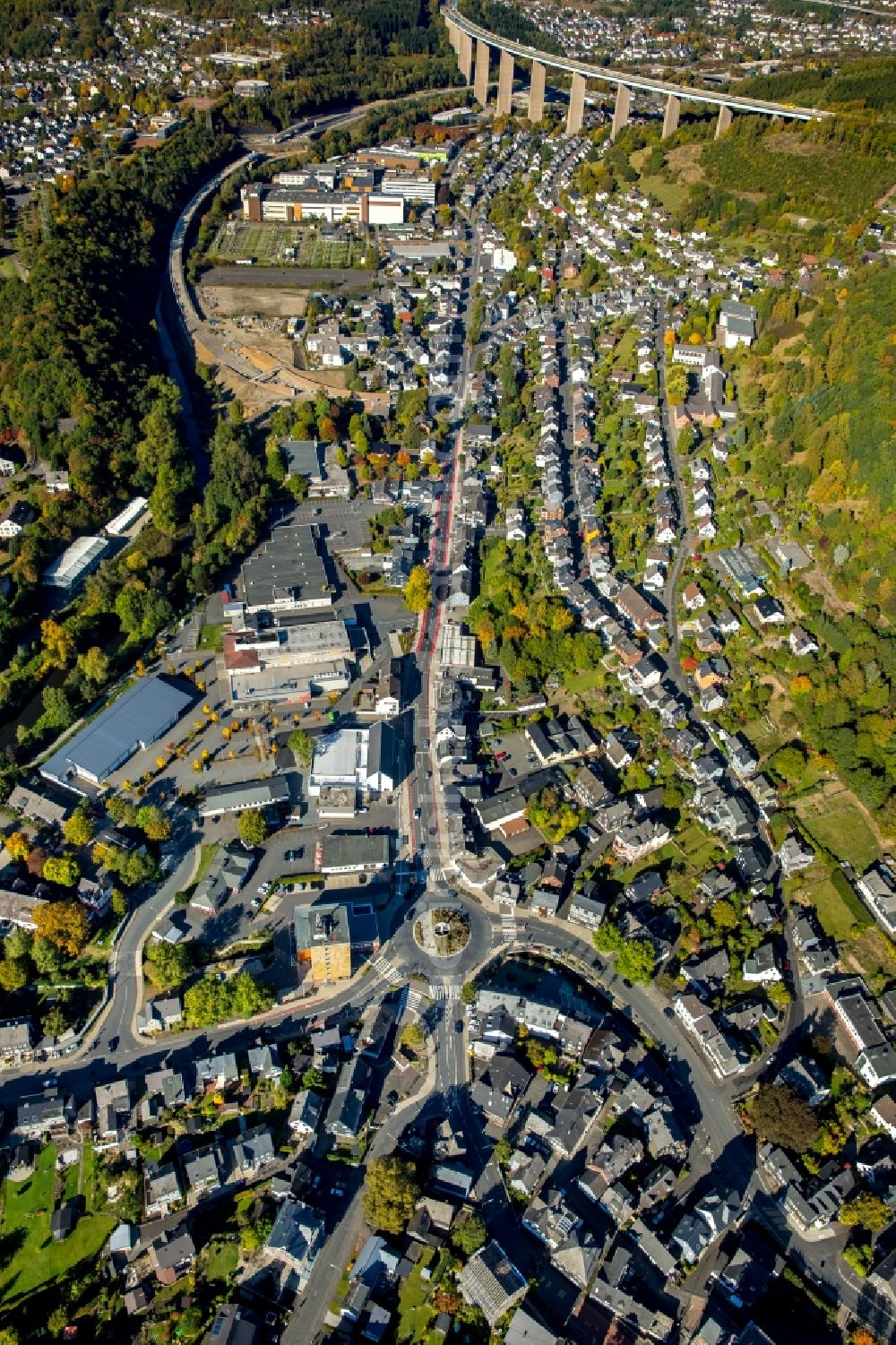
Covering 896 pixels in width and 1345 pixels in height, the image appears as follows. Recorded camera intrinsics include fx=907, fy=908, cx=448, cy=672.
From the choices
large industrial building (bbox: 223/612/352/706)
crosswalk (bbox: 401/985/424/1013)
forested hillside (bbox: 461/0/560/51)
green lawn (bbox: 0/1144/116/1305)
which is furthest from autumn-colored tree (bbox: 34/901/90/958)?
forested hillside (bbox: 461/0/560/51)

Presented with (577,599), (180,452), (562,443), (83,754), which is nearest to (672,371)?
(562,443)

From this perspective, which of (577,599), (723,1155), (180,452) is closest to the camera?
(723,1155)

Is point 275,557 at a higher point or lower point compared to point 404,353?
lower

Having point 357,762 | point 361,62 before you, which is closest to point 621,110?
point 361,62

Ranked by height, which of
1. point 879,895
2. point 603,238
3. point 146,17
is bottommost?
point 879,895

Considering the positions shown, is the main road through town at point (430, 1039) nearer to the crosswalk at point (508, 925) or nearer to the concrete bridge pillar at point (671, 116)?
the crosswalk at point (508, 925)

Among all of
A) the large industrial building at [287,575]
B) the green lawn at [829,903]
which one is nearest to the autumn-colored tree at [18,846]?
the large industrial building at [287,575]

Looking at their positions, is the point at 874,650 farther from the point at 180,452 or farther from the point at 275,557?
the point at 180,452
